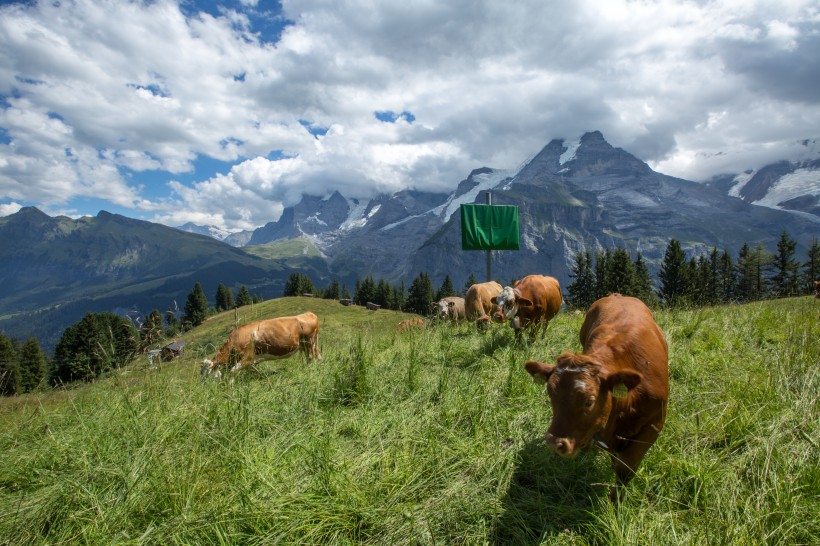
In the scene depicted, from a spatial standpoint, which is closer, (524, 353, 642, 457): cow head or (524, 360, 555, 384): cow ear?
(524, 353, 642, 457): cow head

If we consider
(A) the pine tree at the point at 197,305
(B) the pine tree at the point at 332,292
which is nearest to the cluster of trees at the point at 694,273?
(B) the pine tree at the point at 332,292

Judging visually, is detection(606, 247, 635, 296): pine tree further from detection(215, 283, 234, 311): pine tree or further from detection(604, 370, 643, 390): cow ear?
detection(215, 283, 234, 311): pine tree

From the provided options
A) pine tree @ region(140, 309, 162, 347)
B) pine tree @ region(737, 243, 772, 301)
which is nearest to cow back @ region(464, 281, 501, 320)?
pine tree @ region(140, 309, 162, 347)

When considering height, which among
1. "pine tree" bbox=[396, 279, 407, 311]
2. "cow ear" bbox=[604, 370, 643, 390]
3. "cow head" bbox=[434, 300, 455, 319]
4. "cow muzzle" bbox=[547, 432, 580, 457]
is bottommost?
"pine tree" bbox=[396, 279, 407, 311]

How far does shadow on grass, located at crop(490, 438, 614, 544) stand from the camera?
11.0 feet

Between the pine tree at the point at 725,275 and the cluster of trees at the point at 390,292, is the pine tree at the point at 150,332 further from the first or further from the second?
the pine tree at the point at 725,275

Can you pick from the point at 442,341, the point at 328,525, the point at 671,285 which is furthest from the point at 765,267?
the point at 328,525

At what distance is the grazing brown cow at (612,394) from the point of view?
3504 millimetres

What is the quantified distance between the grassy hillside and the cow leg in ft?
0.34

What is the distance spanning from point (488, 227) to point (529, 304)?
5.15m

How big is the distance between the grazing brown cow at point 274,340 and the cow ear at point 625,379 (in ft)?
26.4

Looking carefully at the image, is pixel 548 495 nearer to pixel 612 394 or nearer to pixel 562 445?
pixel 562 445

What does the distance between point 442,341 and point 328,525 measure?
6.15m

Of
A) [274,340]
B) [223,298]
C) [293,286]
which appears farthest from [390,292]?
[274,340]
